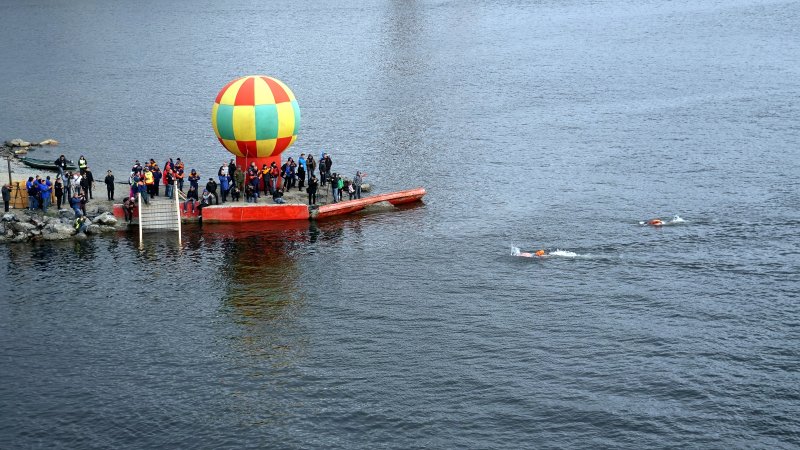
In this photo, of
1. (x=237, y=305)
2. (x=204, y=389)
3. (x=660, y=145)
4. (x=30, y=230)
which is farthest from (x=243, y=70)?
(x=204, y=389)

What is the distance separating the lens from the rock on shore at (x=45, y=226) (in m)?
52.5

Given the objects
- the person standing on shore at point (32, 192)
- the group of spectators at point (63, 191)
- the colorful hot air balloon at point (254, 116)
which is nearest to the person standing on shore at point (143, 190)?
the group of spectators at point (63, 191)

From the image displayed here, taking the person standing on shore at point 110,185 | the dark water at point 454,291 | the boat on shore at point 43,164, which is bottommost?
the dark water at point 454,291

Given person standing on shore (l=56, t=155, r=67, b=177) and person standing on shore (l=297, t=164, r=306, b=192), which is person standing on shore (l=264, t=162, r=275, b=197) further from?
person standing on shore (l=56, t=155, r=67, b=177)

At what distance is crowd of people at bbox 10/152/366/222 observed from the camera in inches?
2152

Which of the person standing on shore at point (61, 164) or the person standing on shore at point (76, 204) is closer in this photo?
the person standing on shore at point (76, 204)

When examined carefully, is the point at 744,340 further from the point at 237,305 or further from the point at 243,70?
the point at 243,70

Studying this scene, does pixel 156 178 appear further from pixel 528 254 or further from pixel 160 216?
pixel 528 254

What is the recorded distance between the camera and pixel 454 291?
46.1 m

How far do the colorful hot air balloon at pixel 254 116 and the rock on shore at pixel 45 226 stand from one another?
7330mm

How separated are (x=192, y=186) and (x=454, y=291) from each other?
54.1ft

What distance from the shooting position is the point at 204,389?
126 feet

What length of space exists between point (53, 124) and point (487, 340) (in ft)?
170

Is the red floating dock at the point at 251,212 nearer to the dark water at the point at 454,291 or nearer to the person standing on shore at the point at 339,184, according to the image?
the dark water at the point at 454,291
